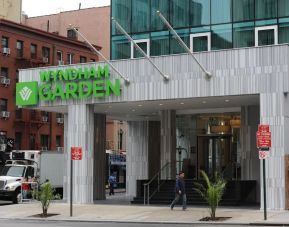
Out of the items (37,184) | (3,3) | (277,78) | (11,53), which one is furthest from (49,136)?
(277,78)

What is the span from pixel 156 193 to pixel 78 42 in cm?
3871

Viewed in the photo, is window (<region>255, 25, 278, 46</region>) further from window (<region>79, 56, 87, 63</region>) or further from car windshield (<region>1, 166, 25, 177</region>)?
window (<region>79, 56, 87, 63</region>)

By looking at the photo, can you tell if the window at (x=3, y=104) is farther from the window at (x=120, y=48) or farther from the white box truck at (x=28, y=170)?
the window at (x=120, y=48)

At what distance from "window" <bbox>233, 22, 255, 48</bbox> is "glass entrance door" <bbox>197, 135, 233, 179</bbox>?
5.65m

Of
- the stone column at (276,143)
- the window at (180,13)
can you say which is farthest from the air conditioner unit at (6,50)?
the stone column at (276,143)

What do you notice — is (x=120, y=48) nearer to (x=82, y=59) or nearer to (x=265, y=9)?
(x=265, y=9)

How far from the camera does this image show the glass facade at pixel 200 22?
120 feet

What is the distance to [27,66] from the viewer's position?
2530 inches

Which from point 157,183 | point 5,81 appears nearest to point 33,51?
point 5,81

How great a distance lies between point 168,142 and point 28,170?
9490mm

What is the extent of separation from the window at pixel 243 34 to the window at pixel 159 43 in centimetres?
444

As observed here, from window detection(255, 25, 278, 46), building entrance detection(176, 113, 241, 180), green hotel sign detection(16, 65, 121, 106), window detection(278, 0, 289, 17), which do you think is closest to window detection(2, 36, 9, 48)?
green hotel sign detection(16, 65, 121, 106)

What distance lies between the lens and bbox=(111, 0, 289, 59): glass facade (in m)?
36.4

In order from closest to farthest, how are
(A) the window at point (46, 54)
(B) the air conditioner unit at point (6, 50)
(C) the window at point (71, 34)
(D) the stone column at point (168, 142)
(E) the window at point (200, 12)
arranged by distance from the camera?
(E) the window at point (200, 12) < (D) the stone column at point (168, 142) < (B) the air conditioner unit at point (6, 50) < (A) the window at point (46, 54) < (C) the window at point (71, 34)
